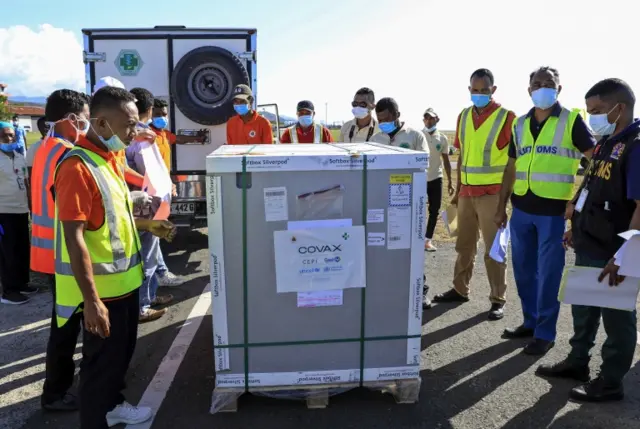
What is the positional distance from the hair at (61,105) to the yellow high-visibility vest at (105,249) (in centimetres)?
92

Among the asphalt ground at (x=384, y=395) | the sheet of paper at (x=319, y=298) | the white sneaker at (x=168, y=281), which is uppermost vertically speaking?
the sheet of paper at (x=319, y=298)

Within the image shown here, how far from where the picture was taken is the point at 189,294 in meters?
5.23

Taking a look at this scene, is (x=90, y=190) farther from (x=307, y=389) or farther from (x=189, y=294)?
(x=189, y=294)

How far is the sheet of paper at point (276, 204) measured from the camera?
110 inches

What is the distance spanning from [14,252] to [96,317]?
136 inches

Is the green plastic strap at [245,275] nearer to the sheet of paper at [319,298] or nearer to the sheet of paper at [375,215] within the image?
the sheet of paper at [319,298]

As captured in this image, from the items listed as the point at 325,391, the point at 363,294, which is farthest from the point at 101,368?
the point at 363,294

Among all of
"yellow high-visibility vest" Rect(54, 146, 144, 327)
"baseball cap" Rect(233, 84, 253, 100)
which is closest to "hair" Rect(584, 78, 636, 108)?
"yellow high-visibility vest" Rect(54, 146, 144, 327)

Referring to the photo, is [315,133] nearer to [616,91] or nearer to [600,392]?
[616,91]

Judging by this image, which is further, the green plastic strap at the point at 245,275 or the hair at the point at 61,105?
the hair at the point at 61,105

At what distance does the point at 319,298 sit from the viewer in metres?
2.95

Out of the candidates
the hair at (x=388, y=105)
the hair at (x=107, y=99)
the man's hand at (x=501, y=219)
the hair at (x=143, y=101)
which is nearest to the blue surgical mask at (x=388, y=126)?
the hair at (x=388, y=105)

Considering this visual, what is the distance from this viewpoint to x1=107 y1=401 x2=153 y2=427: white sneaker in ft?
9.57

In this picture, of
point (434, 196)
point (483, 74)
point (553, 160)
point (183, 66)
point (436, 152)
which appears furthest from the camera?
point (436, 152)
